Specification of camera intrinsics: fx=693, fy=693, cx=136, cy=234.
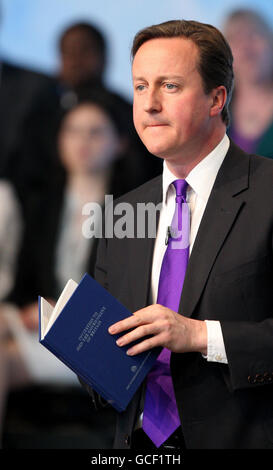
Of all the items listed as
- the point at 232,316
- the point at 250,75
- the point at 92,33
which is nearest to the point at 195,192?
the point at 232,316

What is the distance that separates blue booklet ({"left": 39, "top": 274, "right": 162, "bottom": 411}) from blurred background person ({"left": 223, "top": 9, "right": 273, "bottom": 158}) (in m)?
2.47

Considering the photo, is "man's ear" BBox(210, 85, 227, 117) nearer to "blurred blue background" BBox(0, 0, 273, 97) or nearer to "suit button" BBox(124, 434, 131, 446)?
"suit button" BBox(124, 434, 131, 446)

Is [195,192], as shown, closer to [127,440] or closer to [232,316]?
[232,316]

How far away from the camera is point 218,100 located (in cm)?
206

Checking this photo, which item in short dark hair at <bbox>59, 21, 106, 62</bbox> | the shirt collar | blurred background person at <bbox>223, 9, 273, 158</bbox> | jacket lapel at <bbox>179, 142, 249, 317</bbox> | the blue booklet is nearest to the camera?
the blue booklet

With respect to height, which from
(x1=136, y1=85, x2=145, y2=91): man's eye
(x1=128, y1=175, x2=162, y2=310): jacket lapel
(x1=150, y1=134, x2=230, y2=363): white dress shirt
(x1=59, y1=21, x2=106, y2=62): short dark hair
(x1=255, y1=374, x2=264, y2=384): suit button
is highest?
(x1=59, y1=21, x2=106, y2=62): short dark hair

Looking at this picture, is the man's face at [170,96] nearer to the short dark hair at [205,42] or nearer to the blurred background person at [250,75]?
the short dark hair at [205,42]

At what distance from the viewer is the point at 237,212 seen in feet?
6.44

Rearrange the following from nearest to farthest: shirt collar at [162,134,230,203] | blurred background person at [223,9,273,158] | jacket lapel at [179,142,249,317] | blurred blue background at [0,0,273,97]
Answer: jacket lapel at [179,142,249,317] → shirt collar at [162,134,230,203] → blurred background person at [223,9,273,158] → blurred blue background at [0,0,273,97]

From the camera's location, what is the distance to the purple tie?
78.0 inches

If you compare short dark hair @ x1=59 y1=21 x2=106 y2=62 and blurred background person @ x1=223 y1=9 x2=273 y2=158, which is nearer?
blurred background person @ x1=223 y1=9 x2=273 y2=158

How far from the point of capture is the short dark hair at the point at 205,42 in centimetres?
200

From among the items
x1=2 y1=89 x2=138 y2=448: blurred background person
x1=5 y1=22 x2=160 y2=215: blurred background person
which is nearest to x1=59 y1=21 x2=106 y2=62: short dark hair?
x1=5 y1=22 x2=160 y2=215: blurred background person

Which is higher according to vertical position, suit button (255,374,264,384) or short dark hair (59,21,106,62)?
short dark hair (59,21,106,62)
